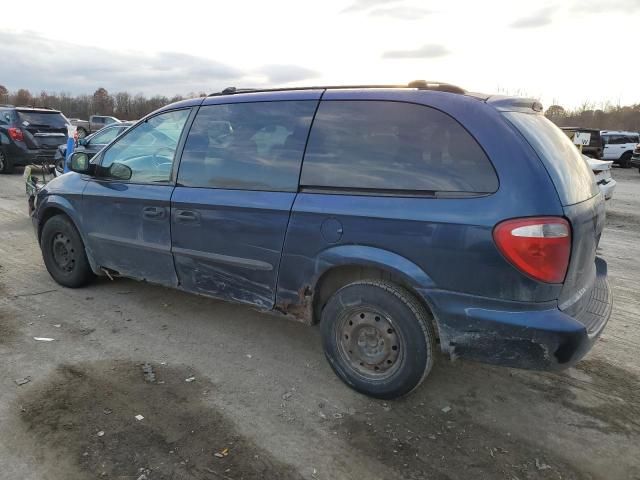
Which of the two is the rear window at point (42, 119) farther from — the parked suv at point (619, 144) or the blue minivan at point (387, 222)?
the parked suv at point (619, 144)

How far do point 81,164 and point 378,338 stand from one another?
3142mm

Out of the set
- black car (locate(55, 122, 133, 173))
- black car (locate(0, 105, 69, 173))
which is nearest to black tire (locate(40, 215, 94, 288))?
black car (locate(55, 122, 133, 173))

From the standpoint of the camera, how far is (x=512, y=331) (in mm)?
2547

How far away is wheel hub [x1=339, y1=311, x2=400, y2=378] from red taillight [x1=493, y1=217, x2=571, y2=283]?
83cm

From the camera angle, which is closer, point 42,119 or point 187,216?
point 187,216

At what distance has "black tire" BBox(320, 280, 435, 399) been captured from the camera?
9.30 ft

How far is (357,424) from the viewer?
2.83m

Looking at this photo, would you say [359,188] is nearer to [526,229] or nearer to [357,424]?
[526,229]

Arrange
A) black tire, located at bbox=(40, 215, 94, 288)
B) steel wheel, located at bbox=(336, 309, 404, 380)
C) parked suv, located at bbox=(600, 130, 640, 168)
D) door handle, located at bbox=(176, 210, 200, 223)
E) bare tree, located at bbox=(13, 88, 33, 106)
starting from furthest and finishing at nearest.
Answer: bare tree, located at bbox=(13, 88, 33, 106)
parked suv, located at bbox=(600, 130, 640, 168)
black tire, located at bbox=(40, 215, 94, 288)
door handle, located at bbox=(176, 210, 200, 223)
steel wheel, located at bbox=(336, 309, 404, 380)

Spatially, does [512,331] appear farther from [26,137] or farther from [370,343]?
[26,137]

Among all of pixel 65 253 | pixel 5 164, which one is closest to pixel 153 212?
pixel 65 253

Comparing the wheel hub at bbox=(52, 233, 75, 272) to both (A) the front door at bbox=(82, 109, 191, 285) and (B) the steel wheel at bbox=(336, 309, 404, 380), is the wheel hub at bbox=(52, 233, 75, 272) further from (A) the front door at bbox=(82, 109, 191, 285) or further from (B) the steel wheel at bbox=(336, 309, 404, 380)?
(B) the steel wheel at bbox=(336, 309, 404, 380)

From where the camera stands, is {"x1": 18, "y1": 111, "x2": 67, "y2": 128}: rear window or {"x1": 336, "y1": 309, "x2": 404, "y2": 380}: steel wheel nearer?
{"x1": 336, "y1": 309, "x2": 404, "y2": 380}: steel wheel

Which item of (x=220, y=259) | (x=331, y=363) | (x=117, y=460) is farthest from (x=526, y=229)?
(x=117, y=460)
